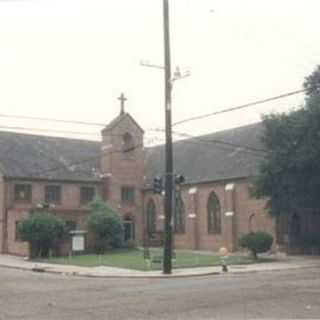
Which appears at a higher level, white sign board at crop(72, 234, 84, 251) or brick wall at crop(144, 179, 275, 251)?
brick wall at crop(144, 179, 275, 251)

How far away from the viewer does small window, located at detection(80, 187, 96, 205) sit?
58.9 meters

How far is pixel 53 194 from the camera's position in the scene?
57.4 m

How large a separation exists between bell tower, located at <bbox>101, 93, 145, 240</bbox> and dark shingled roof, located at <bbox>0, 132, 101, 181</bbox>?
1.62m

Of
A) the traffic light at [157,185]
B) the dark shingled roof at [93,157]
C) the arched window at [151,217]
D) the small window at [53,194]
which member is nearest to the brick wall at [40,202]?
the small window at [53,194]

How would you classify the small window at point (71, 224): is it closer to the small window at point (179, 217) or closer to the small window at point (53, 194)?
the small window at point (53, 194)

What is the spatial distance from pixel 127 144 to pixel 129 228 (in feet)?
23.5

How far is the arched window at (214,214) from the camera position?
54125 millimetres

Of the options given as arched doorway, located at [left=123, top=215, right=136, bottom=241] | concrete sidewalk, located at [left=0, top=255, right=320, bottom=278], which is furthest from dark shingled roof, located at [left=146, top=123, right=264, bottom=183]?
concrete sidewalk, located at [left=0, top=255, right=320, bottom=278]

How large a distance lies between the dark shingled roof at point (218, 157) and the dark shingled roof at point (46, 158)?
234 inches

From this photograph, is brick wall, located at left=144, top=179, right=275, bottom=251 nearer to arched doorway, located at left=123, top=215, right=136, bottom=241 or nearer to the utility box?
arched doorway, located at left=123, top=215, right=136, bottom=241

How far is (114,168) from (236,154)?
1115 centimetres

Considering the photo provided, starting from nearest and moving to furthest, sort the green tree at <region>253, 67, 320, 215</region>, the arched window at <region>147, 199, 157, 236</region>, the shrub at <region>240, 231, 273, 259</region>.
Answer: the green tree at <region>253, 67, 320, 215</region> → the shrub at <region>240, 231, 273, 259</region> → the arched window at <region>147, 199, 157, 236</region>

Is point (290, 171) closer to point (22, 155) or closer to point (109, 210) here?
point (109, 210)

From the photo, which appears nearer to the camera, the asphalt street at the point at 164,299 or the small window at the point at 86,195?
the asphalt street at the point at 164,299
